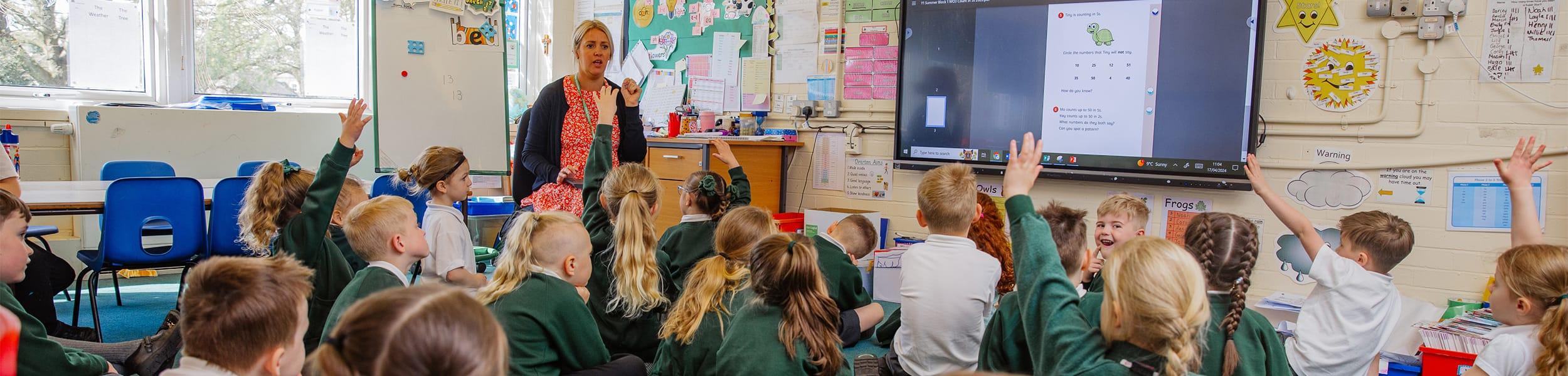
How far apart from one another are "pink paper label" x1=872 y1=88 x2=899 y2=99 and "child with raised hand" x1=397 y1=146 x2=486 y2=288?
8.02 ft

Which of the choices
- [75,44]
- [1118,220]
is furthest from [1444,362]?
[75,44]

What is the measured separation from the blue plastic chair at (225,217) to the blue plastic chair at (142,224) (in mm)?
37

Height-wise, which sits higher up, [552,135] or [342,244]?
[552,135]

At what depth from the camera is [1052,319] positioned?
154 centimetres

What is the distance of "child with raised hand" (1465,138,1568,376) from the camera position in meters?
1.71

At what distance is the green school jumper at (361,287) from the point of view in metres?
1.92

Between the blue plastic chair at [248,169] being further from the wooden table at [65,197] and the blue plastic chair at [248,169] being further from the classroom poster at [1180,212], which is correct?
the classroom poster at [1180,212]

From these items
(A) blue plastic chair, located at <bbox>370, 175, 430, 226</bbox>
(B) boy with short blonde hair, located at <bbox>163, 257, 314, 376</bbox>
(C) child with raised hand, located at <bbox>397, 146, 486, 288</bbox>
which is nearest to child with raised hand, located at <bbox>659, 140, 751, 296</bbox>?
(C) child with raised hand, located at <bbox>397, 146, 486, 288</bbox>

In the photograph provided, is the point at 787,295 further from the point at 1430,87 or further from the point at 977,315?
the point at 1430,87

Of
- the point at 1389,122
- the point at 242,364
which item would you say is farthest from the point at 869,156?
the point at 242,364

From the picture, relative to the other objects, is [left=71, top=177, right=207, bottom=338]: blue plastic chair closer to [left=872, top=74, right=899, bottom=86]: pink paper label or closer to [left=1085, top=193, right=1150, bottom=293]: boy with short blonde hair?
[left=872, top=74, right=899, bottom=86]: pink paper label

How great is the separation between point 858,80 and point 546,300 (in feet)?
10.8

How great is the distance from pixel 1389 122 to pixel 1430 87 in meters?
0.19

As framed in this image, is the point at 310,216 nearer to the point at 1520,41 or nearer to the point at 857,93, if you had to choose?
the point at 857,93
